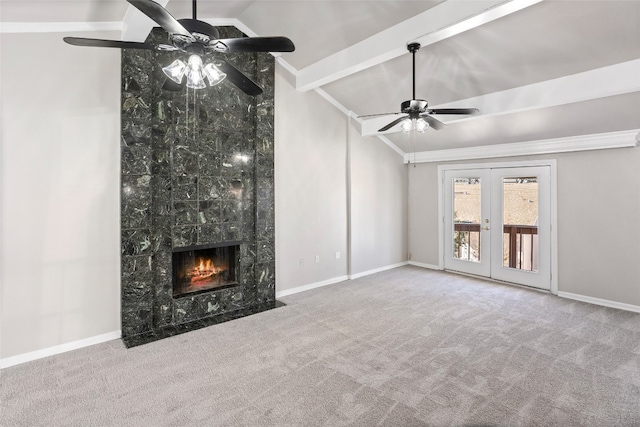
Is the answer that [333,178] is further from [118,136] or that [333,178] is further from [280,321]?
[118,136]

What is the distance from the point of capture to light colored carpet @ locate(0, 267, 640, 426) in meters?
2.48

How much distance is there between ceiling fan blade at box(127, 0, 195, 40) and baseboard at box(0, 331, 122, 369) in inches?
125

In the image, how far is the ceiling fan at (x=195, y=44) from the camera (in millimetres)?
1951

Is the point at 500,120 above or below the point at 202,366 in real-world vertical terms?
above

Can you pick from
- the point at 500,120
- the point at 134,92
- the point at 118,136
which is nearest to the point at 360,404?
the point at 118,136

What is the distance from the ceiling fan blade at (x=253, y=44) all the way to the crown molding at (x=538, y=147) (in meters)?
4.58

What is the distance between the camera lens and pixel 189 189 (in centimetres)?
426

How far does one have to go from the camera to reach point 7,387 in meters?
2.83

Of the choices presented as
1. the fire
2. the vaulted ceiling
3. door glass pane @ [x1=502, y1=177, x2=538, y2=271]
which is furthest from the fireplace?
door glass pane @ [x1=502, y1=177, x2=538, y2=271]

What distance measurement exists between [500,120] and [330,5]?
9.43 feet

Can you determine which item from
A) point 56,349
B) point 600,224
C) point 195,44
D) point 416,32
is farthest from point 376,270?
point 195,44

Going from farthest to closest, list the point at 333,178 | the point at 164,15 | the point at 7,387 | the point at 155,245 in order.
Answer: the point at 333,178 < the point at 155,245 < the point at 7,387 < the point at 164,15

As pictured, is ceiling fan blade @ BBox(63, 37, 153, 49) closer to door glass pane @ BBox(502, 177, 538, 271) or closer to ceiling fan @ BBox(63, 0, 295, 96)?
ceiling fan @ BBox(63, 0, 295, 96)

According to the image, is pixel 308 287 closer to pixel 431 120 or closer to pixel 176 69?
pixel 431 120
